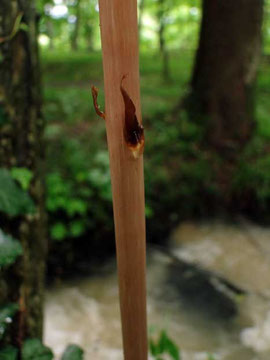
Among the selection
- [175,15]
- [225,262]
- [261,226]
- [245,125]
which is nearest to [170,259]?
[225,262]

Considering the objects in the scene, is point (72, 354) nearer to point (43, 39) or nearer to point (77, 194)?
point (77, 194)

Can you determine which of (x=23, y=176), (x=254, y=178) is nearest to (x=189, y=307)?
(x=254, y=178)

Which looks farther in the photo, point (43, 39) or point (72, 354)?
point (43, 39)

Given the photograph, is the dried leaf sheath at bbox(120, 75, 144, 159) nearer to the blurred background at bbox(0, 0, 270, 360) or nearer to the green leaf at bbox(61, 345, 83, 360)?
the green leaf at bbox(61, 345, 83, 360)

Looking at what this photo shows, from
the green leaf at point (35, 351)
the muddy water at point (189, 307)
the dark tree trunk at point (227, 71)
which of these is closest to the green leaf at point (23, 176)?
the green leaf at point (35, 351)

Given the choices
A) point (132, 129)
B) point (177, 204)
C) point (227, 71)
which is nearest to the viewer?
point (132, 129)

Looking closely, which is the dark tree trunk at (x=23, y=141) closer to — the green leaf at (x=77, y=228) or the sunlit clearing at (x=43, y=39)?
the sunlit clearing at (x=43, y=39)

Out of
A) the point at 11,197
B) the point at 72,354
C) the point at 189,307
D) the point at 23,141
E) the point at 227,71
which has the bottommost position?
the point at 189,307

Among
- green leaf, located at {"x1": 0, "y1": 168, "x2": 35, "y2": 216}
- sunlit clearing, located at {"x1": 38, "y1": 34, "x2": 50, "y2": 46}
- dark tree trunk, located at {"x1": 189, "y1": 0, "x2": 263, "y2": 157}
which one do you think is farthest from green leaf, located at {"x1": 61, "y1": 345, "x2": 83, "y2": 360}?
dark tree trunk, located at {"x1": 189, "y1": 0, "x2": 263, "y2": 157}
